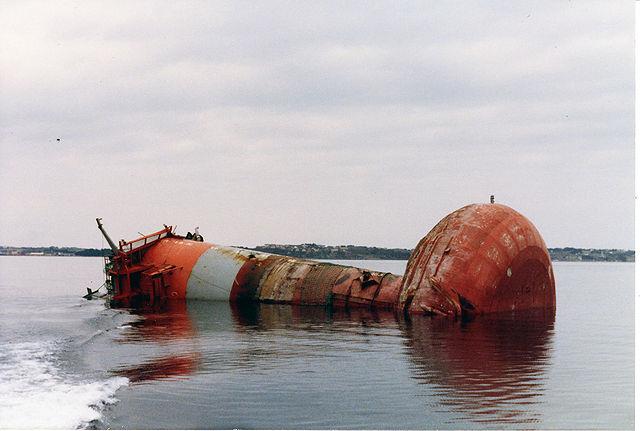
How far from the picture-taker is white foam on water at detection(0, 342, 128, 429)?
13195 millimetres

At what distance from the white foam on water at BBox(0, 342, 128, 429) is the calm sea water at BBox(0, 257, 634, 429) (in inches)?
1.7

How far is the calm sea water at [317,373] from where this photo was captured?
1338 cm

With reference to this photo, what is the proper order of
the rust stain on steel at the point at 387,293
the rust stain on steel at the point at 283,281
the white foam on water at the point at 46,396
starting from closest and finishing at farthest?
the white foam on water at the point at 46,396 < the rust stain on steel at the point at 387,293 < the rust stain on steel at the point at 283,281

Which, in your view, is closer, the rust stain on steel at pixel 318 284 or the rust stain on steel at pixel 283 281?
the rust stain on steel at pixel 318 284

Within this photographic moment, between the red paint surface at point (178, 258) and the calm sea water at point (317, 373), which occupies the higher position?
the red paint surface at point (178, 258)

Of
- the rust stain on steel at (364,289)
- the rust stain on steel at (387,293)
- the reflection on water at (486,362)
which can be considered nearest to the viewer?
the reflection on water at (486,362)

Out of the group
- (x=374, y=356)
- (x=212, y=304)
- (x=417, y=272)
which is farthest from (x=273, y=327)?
(x=212, y=304)

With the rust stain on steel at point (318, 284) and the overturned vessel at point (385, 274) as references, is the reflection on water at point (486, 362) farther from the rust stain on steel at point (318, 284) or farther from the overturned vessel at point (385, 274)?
the rust stain on steel at point (318, 284)

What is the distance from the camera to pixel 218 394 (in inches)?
591

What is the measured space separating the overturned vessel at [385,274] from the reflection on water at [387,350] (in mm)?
956

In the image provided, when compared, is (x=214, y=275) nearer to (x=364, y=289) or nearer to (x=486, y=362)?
(x=364, y=289)

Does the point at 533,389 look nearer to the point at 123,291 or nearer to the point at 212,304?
the point at 212,304

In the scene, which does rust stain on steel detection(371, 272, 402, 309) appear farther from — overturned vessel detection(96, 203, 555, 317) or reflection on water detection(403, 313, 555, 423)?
reflection on water detection(403, 313, 555, 423)

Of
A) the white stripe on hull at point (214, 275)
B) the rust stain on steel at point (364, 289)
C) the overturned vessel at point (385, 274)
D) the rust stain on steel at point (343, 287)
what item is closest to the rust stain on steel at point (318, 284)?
the overturned vessel at point (385, 274)
